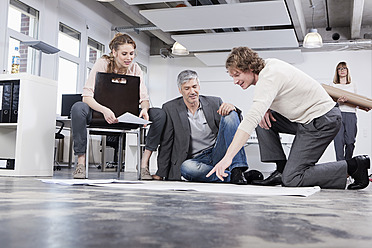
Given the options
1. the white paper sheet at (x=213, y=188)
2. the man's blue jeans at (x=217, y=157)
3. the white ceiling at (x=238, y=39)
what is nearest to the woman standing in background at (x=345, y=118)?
the man's blue jeans at (x=217, y=157)

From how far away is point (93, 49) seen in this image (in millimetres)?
8164

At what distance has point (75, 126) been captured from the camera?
2879 mm

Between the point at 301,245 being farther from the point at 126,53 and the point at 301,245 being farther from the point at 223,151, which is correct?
the point at 126,53

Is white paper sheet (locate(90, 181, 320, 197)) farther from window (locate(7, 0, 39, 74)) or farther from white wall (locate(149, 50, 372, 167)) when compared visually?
white wall (locate(149, 50, 372, 167))

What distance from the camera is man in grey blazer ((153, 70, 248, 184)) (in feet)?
9.06

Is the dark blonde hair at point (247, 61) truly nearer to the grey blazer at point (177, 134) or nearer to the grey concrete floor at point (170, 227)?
the grey blazer at point (177, 134)

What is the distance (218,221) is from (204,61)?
8.68 meters

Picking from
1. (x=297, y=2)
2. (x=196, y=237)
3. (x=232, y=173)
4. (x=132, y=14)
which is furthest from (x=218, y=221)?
(x=132, y=14)

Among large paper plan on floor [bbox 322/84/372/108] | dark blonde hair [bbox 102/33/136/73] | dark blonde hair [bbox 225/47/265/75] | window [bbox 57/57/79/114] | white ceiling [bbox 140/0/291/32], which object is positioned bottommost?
dark blonde hair [bbox 225/47/265/75]

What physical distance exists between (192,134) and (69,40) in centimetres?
504

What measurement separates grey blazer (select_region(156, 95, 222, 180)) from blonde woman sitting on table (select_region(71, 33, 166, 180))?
68 mm

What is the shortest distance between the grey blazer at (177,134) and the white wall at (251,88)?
246 inches

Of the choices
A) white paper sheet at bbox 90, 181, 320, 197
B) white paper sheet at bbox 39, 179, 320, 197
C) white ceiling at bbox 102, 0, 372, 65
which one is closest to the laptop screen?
white ceiling at bbox 102, 0, 372, 65

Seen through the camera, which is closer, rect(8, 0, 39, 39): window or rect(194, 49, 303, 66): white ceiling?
rect(8, 0, 39, 39): window
